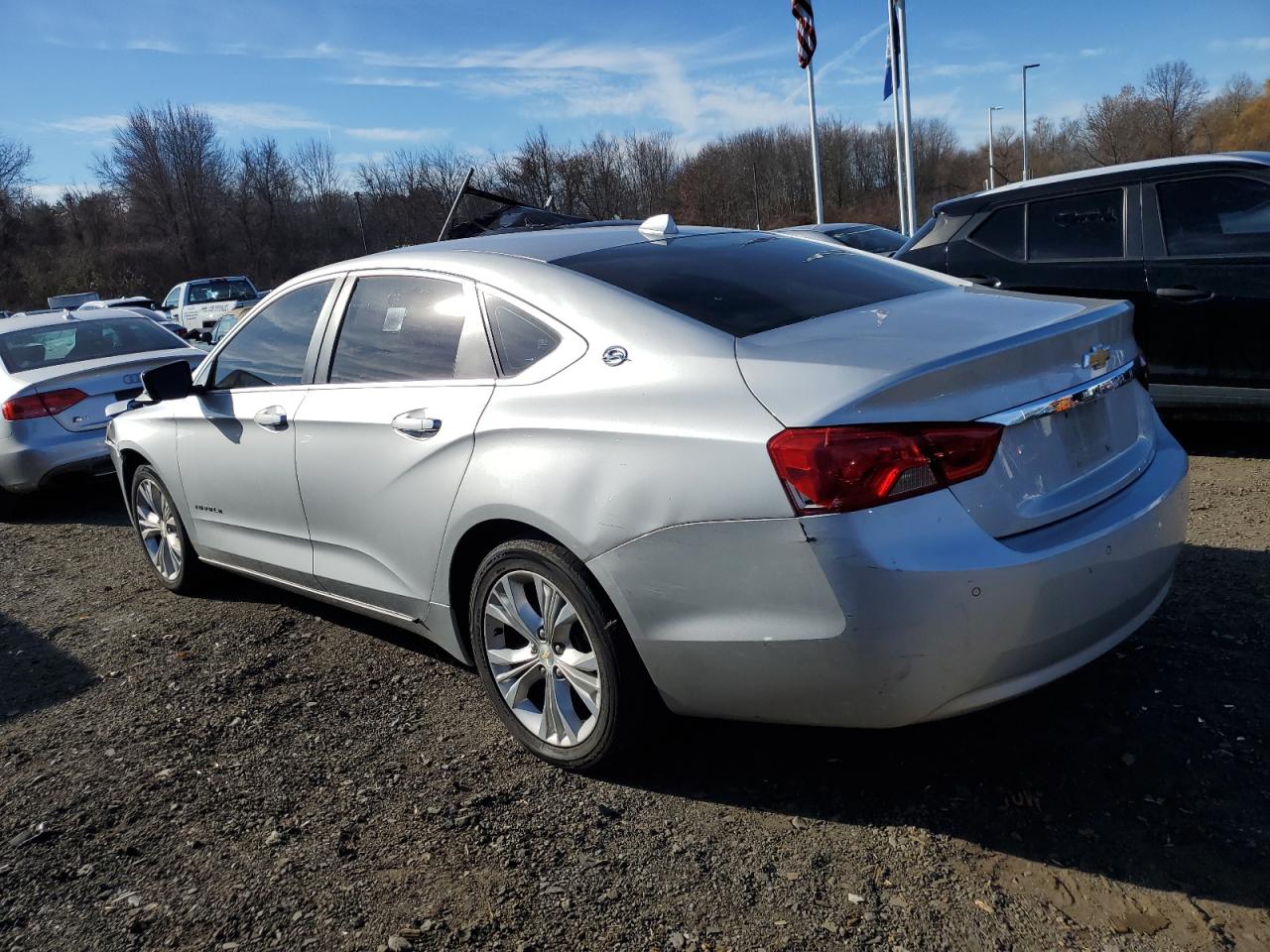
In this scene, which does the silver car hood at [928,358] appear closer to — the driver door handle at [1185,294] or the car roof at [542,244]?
the car roof at [542,244]

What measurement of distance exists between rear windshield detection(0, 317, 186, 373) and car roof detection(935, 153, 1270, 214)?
20.3 ft

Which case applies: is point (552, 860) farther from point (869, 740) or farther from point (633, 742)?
point (869, 740)

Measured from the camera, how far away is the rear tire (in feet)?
16.6

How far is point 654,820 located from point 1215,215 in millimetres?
4905

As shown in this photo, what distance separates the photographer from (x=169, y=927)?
256cm

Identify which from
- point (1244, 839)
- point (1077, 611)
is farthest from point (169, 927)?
point (1244, 839)

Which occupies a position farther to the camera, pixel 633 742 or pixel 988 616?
pixel 633 742

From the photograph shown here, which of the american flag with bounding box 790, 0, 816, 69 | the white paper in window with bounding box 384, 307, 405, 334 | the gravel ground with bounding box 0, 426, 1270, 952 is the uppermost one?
the american flag with bounding box 790, 0, 816, 69

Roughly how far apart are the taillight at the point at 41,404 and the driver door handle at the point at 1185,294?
7.24m

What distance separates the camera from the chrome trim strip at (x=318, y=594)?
12.0 ft

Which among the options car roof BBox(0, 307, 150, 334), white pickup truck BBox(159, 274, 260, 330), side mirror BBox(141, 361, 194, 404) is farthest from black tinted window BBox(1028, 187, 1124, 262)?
white pickup truck BBox(159, 274, 260, 330)

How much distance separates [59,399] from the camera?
7.45 metres

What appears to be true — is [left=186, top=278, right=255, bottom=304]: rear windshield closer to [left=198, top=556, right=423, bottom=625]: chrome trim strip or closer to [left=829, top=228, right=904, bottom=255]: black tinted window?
[left=829, top=228, right=904, bottom=255]: black tinted window

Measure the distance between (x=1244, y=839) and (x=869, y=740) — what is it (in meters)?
1.00
